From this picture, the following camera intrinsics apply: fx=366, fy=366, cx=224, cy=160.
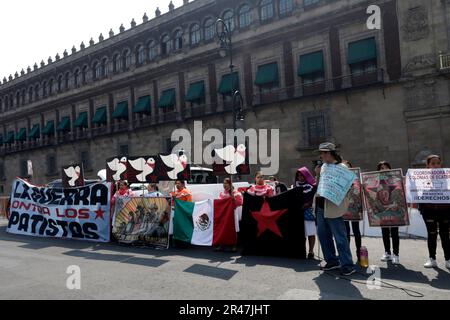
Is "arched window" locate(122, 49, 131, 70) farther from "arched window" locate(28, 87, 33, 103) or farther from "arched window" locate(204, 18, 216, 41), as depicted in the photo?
"arched window" locate(28, 87, 33, 103)

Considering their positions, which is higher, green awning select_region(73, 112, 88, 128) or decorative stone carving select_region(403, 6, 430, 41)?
decorative stone carving select_region(403, 6, 430, 41)

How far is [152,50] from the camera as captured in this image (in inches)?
1315

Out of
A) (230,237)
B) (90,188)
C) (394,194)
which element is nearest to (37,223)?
(90,188)

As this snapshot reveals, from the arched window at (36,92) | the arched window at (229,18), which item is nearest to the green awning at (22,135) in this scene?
the arched window at (36,92)

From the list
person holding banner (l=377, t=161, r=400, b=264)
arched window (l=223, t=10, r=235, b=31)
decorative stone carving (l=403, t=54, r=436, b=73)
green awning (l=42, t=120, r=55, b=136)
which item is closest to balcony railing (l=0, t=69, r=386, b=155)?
decorative stone carving (l=403, t=54, r=436, b=73)

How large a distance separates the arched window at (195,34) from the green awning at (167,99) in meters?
4.47

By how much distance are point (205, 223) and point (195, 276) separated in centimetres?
273

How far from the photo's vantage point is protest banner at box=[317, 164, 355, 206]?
5.80m

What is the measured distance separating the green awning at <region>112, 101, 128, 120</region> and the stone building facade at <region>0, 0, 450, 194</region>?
117mm

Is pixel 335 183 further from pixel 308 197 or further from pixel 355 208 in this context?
pixel 308 197

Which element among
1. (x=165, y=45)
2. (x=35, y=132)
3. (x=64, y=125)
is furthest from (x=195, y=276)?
(x=35, y=132)

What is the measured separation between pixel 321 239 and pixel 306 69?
19378 millimetres
